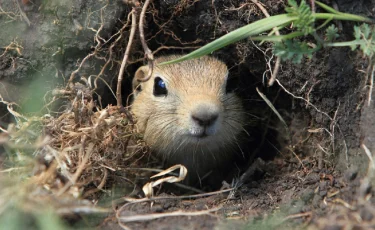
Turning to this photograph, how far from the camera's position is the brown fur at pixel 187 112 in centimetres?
467

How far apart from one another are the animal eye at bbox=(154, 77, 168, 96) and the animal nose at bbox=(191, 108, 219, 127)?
82cm

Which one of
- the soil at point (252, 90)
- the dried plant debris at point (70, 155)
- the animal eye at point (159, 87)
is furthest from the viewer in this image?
the animal eye at point (159, 87)

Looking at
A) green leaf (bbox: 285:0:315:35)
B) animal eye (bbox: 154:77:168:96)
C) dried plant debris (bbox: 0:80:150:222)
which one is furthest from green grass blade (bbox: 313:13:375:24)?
dried plant debris (bbox: 0:80:150:222)

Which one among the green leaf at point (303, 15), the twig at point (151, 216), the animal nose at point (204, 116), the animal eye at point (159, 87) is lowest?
the twig at point (151, 216)

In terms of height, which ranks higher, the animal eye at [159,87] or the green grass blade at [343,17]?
the green grass blade at [343,17]

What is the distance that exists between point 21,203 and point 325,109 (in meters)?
2.88

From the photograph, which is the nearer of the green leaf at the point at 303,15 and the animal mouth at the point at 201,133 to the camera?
the green leaf at the point at 303,15

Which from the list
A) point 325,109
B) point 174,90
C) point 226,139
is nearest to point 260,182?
point 226,139

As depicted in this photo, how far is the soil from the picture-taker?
3.96 m

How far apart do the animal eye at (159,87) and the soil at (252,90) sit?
379mm

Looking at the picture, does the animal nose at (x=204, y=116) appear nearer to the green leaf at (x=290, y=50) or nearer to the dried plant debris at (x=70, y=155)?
the dried plant debris at (x=70, y=155)

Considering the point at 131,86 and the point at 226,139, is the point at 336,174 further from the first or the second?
the point at 131,86

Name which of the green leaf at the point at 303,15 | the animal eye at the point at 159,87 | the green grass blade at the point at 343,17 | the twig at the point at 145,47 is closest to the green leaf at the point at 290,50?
the green leaf at the point at 303,15

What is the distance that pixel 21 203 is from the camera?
11.0 ft
